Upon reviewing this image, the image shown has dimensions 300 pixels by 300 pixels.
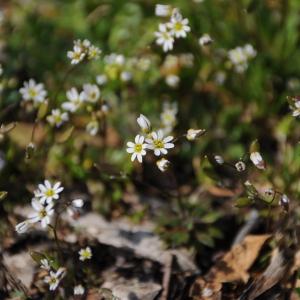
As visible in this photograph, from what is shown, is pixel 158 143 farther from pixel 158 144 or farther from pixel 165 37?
pixel 165 37

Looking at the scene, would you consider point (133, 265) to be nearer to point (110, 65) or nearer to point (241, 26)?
point (110, 65)

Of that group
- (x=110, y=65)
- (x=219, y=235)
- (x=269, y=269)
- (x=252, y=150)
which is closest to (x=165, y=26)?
(x=110, y=65)

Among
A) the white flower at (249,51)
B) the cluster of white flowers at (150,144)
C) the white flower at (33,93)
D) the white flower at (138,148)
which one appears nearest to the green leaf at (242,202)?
the cluster of white flowers at (150,144)

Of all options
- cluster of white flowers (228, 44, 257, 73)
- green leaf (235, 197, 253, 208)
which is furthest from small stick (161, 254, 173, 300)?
cluster of white flowers (228, 44, 257, 73)

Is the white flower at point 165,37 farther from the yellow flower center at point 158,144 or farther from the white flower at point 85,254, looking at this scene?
the white flower at point 85,254

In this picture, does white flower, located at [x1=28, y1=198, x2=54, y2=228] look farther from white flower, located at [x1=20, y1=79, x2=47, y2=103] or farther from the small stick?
white flower, located at [x1=20, y1=79, x2=47, y2=103]

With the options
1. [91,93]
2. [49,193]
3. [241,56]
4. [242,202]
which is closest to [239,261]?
[242,202]
